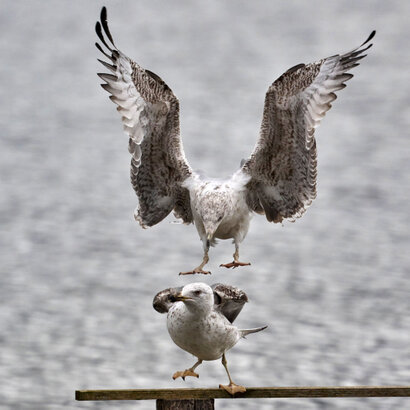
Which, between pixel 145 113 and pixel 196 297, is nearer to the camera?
pixel 196 297

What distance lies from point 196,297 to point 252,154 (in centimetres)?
120

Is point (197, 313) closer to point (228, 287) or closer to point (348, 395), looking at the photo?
→ point (228, 287)

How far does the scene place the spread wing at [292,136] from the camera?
6353 mm

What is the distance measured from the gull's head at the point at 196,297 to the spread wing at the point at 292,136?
920 mm

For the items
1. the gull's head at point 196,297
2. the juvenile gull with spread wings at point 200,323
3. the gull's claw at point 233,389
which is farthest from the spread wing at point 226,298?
the gull's claw at point 233,389

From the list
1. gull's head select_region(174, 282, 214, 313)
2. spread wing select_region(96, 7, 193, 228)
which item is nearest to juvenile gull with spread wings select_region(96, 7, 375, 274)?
spread wing select_region(96, 7, 193, 228)

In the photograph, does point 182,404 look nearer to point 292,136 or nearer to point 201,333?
point 201,333

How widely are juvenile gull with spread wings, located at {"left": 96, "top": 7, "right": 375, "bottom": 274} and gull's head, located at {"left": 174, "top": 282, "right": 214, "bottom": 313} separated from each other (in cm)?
42

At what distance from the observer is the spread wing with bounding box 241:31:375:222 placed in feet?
20.8

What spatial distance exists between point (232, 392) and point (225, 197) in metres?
1.22

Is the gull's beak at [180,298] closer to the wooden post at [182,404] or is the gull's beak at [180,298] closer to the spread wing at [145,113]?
the wooden post at [182,404]

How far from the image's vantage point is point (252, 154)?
21.4ft

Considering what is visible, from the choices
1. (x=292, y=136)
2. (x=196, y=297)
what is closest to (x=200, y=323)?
(x=196, y=297)

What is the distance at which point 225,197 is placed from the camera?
6098mm
